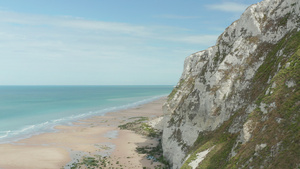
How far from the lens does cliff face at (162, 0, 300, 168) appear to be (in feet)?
52.2

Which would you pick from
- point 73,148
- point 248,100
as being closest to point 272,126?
point 248,100

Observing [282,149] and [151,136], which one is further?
[151,136]

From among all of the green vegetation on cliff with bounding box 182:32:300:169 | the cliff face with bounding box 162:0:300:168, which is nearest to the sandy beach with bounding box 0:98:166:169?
the cliff face with bounding box 162:0:300:168

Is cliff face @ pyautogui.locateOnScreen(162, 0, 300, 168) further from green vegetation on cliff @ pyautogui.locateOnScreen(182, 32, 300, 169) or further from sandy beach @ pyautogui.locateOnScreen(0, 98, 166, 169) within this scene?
sandy beach @ pyautogui.locateOnScreen(0, 98, 166, 169)

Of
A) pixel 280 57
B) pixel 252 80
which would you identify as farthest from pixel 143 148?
pixel 280 57

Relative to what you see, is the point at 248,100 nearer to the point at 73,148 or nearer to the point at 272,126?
the point at 272,126

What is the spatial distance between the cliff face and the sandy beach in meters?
9.21

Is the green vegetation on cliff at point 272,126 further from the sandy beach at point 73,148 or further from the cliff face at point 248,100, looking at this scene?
the sandy beach at point 73,148

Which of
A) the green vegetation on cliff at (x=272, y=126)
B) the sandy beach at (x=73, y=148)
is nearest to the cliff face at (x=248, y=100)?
the green vegetation on cliff at (x=272, y=126)

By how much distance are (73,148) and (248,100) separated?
124 feet

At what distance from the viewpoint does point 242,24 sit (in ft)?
103

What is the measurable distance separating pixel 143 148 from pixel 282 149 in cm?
3565

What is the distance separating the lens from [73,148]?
48719 millimetres

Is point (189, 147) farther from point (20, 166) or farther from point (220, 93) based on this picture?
point (20, 166)
